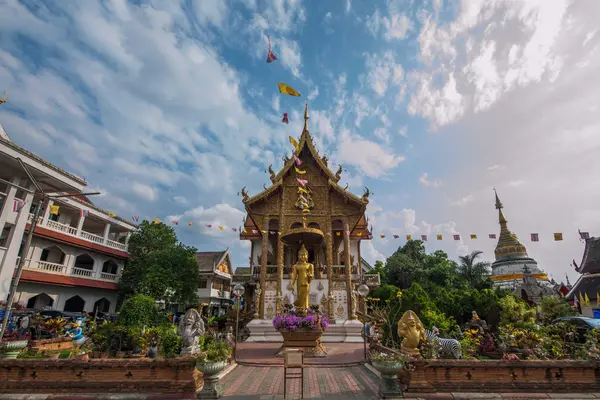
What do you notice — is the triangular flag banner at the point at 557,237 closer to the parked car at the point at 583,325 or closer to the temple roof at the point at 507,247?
the parked car at the point at 583,325

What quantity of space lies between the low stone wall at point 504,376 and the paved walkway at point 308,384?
1.18 meters

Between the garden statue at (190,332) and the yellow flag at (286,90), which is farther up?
the yellow flag at (286,90)

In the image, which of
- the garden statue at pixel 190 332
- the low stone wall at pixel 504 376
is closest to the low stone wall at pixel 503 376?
the low stone wall at pixel 504 376

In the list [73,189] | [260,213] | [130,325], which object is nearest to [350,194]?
[260,213]

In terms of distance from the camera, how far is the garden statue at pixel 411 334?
7.80m

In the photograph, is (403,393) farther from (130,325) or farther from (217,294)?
(217,294)

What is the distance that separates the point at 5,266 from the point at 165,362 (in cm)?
1578

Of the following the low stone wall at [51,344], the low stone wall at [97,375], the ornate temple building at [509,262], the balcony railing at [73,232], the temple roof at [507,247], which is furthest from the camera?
the temple roof at [507,247]

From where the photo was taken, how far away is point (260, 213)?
20.5 m

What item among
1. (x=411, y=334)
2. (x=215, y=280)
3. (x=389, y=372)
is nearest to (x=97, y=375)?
(x=389, y=372)

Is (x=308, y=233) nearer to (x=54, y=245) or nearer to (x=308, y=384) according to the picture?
(x=308, y=384)

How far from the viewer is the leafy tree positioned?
2230 centimetres

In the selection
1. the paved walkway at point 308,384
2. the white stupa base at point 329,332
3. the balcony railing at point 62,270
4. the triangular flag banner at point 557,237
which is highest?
the triangular flag banner at point 557,237

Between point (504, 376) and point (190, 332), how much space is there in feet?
24.1
